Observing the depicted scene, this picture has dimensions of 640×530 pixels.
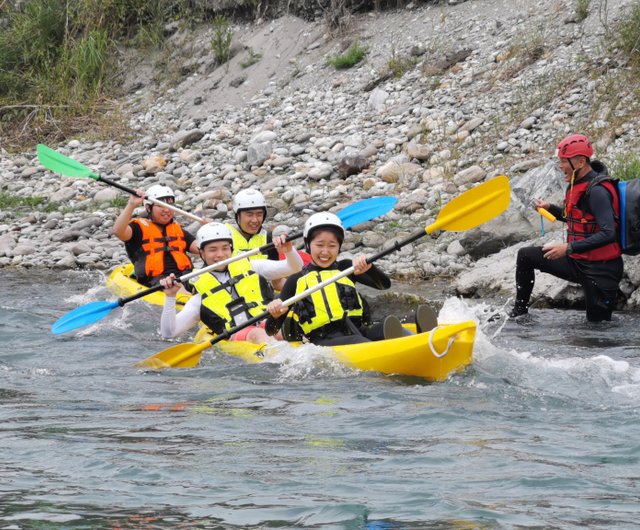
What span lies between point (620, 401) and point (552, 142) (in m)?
7.22

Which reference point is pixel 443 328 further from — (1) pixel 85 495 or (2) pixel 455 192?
(2) pixel 455 192

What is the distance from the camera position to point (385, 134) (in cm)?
1384

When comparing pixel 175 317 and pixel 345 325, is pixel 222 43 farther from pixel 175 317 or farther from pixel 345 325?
pixel 345 325

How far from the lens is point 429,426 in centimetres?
497

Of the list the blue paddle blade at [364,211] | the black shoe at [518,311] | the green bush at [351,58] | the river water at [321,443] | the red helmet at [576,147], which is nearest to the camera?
the river water at [321,443]

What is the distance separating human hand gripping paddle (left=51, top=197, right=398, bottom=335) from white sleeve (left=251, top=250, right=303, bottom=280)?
11cm

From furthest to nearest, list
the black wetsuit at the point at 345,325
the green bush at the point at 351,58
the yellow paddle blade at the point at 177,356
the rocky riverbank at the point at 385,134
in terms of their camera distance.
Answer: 1. the green bush at the point at 351,58
2. the rocky riverbank at the point at 385,134
3. the yellow paddle blade at the point at 177,356
4. the black wetsuit at the point at 345,325

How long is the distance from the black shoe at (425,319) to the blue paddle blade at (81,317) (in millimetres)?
2512

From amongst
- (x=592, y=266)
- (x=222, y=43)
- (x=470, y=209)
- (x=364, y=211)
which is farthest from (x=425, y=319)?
(x=222, y=43)

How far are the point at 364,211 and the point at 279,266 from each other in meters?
0.83

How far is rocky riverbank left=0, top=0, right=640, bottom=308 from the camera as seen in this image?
36.6ft

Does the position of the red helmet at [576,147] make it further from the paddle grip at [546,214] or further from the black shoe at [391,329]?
the black shoe at [391,329]

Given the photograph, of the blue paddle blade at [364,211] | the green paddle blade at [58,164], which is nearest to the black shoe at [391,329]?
the blue paddle blade at [364,211]

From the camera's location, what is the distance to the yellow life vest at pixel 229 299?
24.7 feet
